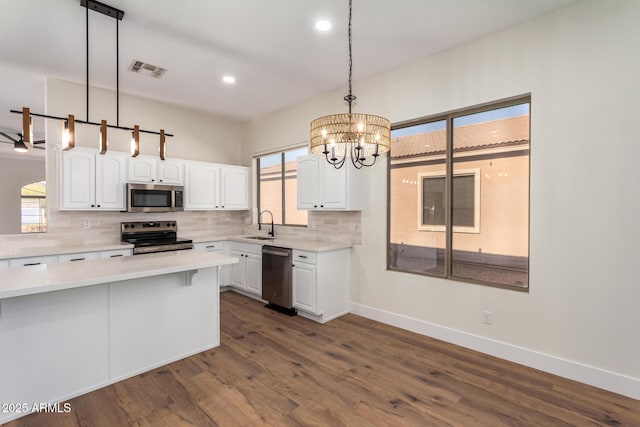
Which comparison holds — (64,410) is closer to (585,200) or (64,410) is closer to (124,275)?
(124,275)

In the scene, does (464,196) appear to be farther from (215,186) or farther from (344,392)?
(215,186)

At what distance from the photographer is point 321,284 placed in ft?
12.6

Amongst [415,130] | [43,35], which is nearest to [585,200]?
[415,130]

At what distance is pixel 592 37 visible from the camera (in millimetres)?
2479

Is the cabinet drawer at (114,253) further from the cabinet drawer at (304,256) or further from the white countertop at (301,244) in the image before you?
the cabinet drawer at (304,256)

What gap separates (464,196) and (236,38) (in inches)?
109

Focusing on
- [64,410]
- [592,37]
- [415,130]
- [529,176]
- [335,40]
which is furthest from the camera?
[415,130]

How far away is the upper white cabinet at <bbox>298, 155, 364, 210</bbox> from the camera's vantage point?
155 inches

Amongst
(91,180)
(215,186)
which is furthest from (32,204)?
(215,186)

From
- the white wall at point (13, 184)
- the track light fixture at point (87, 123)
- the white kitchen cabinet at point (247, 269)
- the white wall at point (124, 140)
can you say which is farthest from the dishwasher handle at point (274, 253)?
the white wall at point (13, 184)

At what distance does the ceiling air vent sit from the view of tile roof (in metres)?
2.91

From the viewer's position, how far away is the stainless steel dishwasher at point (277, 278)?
4102 mm

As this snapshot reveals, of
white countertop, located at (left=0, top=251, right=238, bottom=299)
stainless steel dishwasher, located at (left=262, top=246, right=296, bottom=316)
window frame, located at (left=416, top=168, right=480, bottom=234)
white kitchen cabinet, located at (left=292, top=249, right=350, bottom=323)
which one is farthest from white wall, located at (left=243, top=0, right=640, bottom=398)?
white countertop, located at (left=0, top=251, right=238, bottom=299)

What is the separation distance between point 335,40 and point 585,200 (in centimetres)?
257
